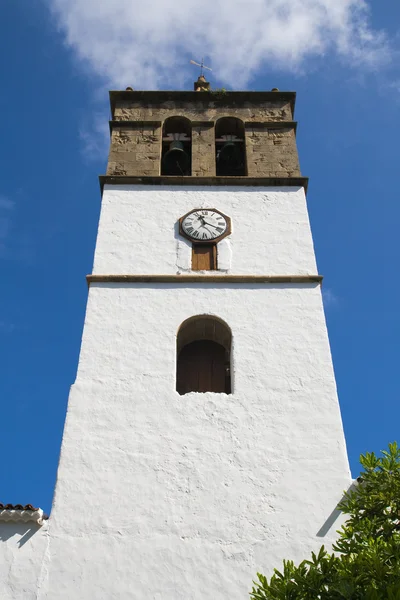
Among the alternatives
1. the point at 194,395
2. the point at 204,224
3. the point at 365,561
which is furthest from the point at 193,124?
the point at 365,561

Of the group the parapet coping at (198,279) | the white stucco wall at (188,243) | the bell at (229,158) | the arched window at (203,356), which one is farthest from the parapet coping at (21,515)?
the bell at (229,158)

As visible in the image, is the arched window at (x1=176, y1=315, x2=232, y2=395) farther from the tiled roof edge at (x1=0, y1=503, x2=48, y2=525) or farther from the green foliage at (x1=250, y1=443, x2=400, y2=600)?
the green foliage at (x1=250, y1=443, x2=400, y2=600)

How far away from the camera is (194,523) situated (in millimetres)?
8023

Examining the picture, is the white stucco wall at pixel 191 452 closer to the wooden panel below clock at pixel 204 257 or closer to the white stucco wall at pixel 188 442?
the white stucco wall at pixel 188 442

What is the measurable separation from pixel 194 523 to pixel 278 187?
21.1 ft

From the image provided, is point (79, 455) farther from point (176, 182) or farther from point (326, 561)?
point (176, 182)

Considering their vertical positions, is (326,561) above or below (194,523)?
below

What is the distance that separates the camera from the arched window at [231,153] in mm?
13422

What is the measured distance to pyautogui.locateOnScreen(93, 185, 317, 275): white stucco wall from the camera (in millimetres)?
11008

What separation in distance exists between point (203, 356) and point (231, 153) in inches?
180

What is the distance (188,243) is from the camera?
37.2 ft

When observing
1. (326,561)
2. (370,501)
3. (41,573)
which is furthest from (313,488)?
(41,573)

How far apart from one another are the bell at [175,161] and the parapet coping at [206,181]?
880 millimetres

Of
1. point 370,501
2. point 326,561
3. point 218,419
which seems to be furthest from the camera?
point 218,419
